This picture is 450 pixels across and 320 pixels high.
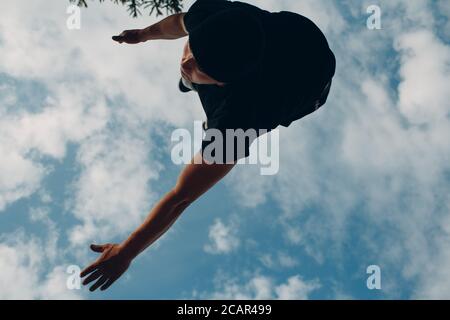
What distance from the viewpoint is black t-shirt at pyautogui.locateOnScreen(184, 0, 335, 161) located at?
2.45 metres

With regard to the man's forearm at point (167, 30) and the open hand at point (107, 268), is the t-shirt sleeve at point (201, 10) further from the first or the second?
the open hand at point (107, 268)

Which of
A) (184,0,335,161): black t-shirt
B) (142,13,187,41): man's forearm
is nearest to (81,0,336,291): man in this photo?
(184,0,335,161): black t-shirt

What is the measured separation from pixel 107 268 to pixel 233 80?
1288 millimetres

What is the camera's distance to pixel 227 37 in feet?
6.79

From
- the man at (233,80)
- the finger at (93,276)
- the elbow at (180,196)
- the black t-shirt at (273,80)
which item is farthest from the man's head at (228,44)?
the finger at (93,276)

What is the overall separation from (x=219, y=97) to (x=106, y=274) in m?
1.23

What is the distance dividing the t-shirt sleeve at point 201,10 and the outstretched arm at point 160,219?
2.93ft

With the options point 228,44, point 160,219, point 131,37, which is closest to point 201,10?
point 131,37

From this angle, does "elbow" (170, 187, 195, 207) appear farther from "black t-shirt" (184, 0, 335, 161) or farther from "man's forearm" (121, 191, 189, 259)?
"black t-shirt" (184, 0, 335, 161)

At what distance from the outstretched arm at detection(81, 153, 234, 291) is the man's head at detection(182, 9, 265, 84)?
568 mm

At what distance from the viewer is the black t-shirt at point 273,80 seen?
8.05 ft

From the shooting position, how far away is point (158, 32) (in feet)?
10.0
